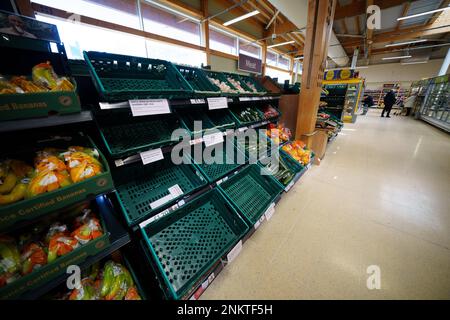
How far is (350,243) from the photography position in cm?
145

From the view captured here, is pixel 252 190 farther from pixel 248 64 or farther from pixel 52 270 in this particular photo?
pixel 248 64

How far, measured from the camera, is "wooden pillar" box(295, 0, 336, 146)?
7.59 ft

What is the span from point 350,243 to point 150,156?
5.82ft

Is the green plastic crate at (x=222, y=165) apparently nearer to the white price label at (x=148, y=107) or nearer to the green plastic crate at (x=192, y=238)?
the green plastic crate at (x=192, y=238)

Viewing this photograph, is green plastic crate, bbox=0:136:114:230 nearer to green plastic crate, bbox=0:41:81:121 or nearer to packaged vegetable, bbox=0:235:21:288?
packaged vegetable, bbox=0:235:21:288

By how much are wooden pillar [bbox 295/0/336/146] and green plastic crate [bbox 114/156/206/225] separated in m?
2.15

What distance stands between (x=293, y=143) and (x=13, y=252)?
2.76 metres

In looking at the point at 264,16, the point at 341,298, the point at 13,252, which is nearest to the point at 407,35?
the point at 264,16

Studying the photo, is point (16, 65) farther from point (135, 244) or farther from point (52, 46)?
point (135, 244)

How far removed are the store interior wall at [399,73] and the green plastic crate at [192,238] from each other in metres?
21.0

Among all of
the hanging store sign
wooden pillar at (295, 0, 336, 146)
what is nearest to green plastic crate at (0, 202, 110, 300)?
wooden pillar at (295, 0, 336, 146)

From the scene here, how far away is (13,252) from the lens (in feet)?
2.26

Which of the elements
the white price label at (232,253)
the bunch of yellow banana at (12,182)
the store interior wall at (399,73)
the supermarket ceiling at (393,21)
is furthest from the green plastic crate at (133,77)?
the store interior wall at (399,73)

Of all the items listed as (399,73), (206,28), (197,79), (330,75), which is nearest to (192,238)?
(197,79)
